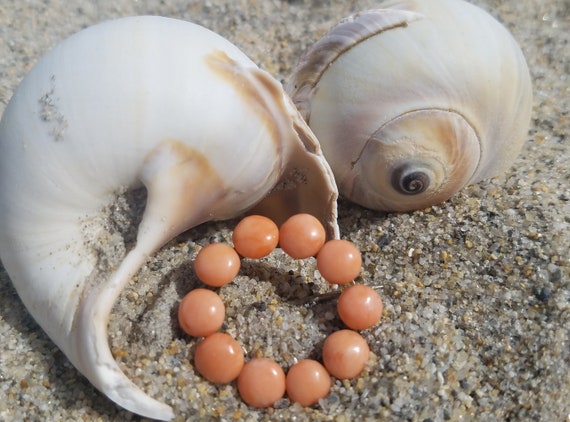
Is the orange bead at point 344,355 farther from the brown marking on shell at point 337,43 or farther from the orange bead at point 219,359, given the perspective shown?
the brown marking on shell at point 337,43

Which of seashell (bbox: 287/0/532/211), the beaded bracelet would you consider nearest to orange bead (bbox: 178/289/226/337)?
the beaded bracelet

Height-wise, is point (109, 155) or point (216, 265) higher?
point (109, 155)

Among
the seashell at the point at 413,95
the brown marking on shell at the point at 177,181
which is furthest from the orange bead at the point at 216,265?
the seashell at the point at 413,95

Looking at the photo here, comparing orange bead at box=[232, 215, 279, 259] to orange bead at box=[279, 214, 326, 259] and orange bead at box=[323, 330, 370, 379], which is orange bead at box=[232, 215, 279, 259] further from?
orange bead at box=[323, 330, 370, 379]

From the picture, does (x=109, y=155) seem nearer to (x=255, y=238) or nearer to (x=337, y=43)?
(x=255, y=238)

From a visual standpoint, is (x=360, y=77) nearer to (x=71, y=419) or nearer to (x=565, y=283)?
(x=565, y=283)

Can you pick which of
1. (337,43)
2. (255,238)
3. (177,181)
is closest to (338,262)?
(255,238)
